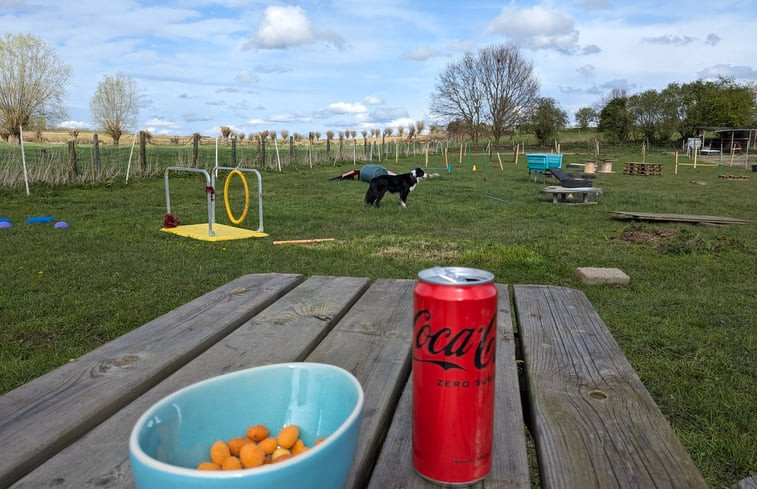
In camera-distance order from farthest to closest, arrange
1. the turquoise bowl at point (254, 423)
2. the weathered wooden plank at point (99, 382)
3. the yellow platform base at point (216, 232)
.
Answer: the yellow platform base at point (216, 232)
the weathered wooden plank at point (99, 382)
the turquoise bowl at point (254, 423)

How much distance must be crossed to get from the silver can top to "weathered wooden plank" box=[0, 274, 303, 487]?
2.28 feet

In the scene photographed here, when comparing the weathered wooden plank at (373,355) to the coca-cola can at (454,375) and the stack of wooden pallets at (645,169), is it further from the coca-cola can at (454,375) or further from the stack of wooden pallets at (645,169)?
the stack of wooden pallets at (645,169)

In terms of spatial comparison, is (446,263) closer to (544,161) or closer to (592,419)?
(592,419)

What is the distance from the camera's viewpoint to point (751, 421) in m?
2.69

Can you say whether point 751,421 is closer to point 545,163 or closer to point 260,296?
point 260,296

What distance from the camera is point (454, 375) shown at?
83cm

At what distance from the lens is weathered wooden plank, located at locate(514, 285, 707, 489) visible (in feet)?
2.98

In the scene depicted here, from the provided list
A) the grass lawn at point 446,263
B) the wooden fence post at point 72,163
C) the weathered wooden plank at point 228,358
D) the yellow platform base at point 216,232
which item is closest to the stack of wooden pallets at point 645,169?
the grass lawn at point 446,263

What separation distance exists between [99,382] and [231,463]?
2.11 feet

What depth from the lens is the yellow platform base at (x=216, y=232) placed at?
24.3 ft

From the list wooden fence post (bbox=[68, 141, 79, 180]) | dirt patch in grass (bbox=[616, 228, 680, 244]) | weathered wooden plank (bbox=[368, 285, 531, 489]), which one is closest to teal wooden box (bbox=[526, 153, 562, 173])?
dirt patch in grass (bbox=[616, 228, 680, 244])

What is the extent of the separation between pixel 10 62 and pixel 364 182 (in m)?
35.5

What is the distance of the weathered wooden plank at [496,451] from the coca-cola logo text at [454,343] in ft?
0.64

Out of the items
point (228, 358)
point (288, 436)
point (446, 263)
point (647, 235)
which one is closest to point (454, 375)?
→ point (288, 436)
